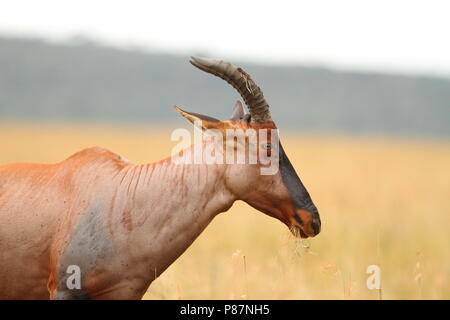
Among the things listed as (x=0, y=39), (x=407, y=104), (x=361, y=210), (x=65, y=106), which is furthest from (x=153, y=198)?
(x=407, y=104)

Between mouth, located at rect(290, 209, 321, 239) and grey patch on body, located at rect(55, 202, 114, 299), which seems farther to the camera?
mouth, located at rect(290, 209, 321, 239)

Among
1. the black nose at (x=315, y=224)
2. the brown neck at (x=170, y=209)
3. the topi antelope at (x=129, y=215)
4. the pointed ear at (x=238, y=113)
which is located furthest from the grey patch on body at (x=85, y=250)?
the black nose at (x=315, y=224)

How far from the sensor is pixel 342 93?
108 meters

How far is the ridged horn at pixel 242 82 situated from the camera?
5.11 m

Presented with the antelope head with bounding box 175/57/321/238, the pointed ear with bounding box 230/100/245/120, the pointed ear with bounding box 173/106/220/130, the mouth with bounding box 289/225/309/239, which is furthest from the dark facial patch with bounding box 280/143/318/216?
the pointed ear with bounding box 173/106/220/130

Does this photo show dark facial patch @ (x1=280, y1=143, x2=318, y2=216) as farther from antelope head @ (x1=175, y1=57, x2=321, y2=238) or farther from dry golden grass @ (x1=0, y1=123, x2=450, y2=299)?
dry golden grass @ (x1=0, y1=123, x2=450, y2=299)

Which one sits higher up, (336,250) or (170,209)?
(170,209)

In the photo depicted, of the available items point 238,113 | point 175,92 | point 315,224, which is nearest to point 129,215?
point 238,113

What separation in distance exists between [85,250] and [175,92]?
8984cm

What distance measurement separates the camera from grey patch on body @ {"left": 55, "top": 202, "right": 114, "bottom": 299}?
4992 millimetres

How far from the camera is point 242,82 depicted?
5.25 m

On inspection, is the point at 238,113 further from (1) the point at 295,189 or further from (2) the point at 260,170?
(1) the point at 295,189

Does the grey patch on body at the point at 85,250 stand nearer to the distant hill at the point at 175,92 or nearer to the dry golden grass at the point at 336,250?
the dry golden grass at the point at 336,250
